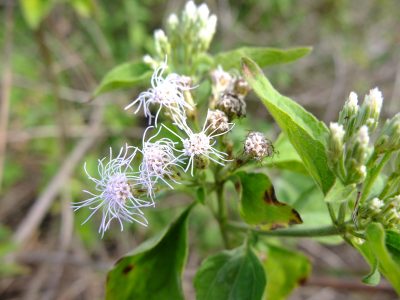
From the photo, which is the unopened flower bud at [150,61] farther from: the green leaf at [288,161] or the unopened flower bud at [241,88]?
the green leaf at [288,161]

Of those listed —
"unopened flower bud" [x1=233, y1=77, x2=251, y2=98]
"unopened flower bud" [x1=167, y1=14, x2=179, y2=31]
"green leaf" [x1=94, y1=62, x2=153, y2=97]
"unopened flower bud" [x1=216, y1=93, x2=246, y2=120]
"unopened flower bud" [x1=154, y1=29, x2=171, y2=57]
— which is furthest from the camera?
"unopened flower bud" [x1=167, y1=14, x2=179, y2=31]

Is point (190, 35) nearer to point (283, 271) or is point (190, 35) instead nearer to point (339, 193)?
point (339, 193)

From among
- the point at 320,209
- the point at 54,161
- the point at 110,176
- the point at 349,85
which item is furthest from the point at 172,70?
the point at 349,85

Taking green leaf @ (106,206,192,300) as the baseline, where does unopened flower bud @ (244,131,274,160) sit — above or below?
above

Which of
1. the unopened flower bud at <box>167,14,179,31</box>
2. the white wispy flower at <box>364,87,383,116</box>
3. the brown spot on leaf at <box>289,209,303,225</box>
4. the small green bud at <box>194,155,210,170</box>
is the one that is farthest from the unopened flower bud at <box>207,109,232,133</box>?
the unopened flower bud at <box>167,14,179,31</box>

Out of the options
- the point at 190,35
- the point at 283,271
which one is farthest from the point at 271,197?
the point at 283,271

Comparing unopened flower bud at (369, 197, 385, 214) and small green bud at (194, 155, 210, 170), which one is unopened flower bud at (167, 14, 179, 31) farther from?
A: unopened flower bud at (369, 197, 385, 214)

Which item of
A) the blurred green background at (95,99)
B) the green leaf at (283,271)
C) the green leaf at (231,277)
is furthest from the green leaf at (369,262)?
the blurred green background at (95,99)

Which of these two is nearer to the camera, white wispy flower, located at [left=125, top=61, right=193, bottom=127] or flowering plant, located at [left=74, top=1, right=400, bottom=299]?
flowering plant, located at [left=74, top=1, right=400, bottom=299]

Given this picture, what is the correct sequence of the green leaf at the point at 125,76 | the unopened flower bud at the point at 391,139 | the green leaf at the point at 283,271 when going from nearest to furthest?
1. the unopened flower bud at the point at 391,139
2. the green leaf at the point at 125,76
3. the green leaf at the point at 283,271
